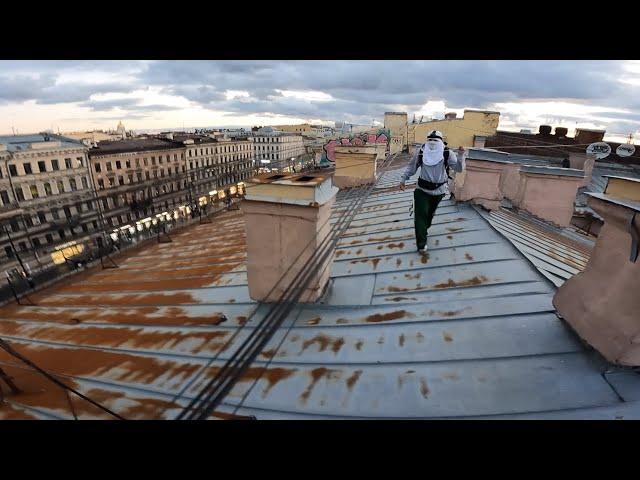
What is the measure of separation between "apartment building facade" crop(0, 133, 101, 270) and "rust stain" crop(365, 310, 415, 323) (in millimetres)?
32354

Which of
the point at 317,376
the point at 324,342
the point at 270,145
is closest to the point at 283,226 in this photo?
the point at 324,342

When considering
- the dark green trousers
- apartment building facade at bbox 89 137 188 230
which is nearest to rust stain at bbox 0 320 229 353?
the dark green trousers

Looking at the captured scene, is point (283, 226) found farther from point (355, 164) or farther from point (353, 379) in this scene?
point (355, 164)

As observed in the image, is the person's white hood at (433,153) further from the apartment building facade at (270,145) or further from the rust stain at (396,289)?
the apartment building facade at (270,145)

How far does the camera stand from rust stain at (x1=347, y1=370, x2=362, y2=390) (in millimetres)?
3466

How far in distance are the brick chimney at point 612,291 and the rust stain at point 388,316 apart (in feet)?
5.74

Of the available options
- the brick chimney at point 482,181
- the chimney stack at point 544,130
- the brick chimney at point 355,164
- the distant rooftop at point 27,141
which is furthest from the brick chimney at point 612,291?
the distant rooftop at point 27,141

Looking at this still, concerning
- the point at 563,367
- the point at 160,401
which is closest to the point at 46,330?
the point at 160,401

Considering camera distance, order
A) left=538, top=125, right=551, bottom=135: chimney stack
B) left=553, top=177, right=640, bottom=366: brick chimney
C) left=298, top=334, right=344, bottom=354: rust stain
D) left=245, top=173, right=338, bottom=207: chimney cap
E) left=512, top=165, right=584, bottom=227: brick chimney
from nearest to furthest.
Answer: left=553, top=177, right=640, bottom=366: brick chimney, left=298, top=334, right=344, bottom=354: rust stain, left=245, top=173, right=338, bottom=207: chimney cap, left=512, top=165, right=584, bottom=227: brick chimney, left=538, top=125, right=551, bottom=135: chimney stack

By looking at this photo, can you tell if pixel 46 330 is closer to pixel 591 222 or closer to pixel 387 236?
pixel 387 236

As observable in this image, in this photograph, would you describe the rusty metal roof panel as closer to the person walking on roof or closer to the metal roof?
the metal roof

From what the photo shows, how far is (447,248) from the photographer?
636cm

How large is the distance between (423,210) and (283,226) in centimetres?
269
